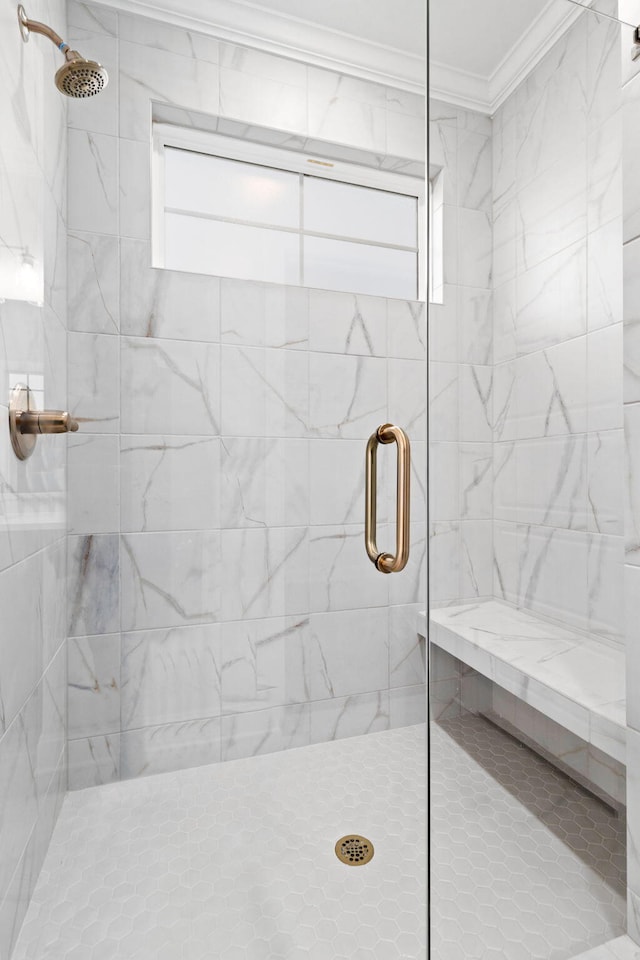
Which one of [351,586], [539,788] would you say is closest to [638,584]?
[539,788]

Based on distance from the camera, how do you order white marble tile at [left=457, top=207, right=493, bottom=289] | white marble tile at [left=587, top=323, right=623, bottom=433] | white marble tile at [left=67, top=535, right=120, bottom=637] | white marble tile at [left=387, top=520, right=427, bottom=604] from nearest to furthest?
white marble tile at [left=587, top=323, right=623, bottom=433] < white marble tile at [left=457, top=207, right=493, bottom=289] < white marble tile at [left=387, top=520, right=427, bottom=604] < white marble tile at [left=67, top=535, right=120, bottom=637]

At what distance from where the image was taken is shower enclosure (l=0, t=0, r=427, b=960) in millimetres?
1059

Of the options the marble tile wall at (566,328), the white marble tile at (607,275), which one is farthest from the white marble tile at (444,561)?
the white marble tile at (607,275)

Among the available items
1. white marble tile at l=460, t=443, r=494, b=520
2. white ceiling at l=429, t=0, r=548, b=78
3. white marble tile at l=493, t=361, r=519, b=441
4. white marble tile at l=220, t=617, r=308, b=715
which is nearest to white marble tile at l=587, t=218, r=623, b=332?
white marble tile at l=493, t=361, r=519, b=441

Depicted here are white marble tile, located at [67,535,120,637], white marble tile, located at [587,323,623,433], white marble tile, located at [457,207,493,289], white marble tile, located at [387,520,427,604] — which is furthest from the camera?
white marble tile, located at [67,535,120,637]

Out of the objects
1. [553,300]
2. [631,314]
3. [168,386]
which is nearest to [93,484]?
[168,386]

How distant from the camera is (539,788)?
2.82ft

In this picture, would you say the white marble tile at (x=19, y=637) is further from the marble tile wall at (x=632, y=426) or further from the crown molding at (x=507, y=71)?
the crown molding at (x=507, y=71)

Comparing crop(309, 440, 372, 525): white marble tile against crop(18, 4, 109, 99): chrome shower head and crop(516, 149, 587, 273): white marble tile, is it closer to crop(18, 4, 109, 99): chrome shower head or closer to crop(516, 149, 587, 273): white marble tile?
crop(516, 149, 587, 273): white marble tile

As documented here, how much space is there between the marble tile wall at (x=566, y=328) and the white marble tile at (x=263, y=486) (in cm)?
48

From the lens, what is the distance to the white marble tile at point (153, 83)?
1.09 meters

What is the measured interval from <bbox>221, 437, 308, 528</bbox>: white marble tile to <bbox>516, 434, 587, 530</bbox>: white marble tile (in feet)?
1.49

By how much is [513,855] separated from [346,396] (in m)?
0.98

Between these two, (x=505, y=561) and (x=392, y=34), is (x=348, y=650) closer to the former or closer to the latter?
(x=505, y=561)
